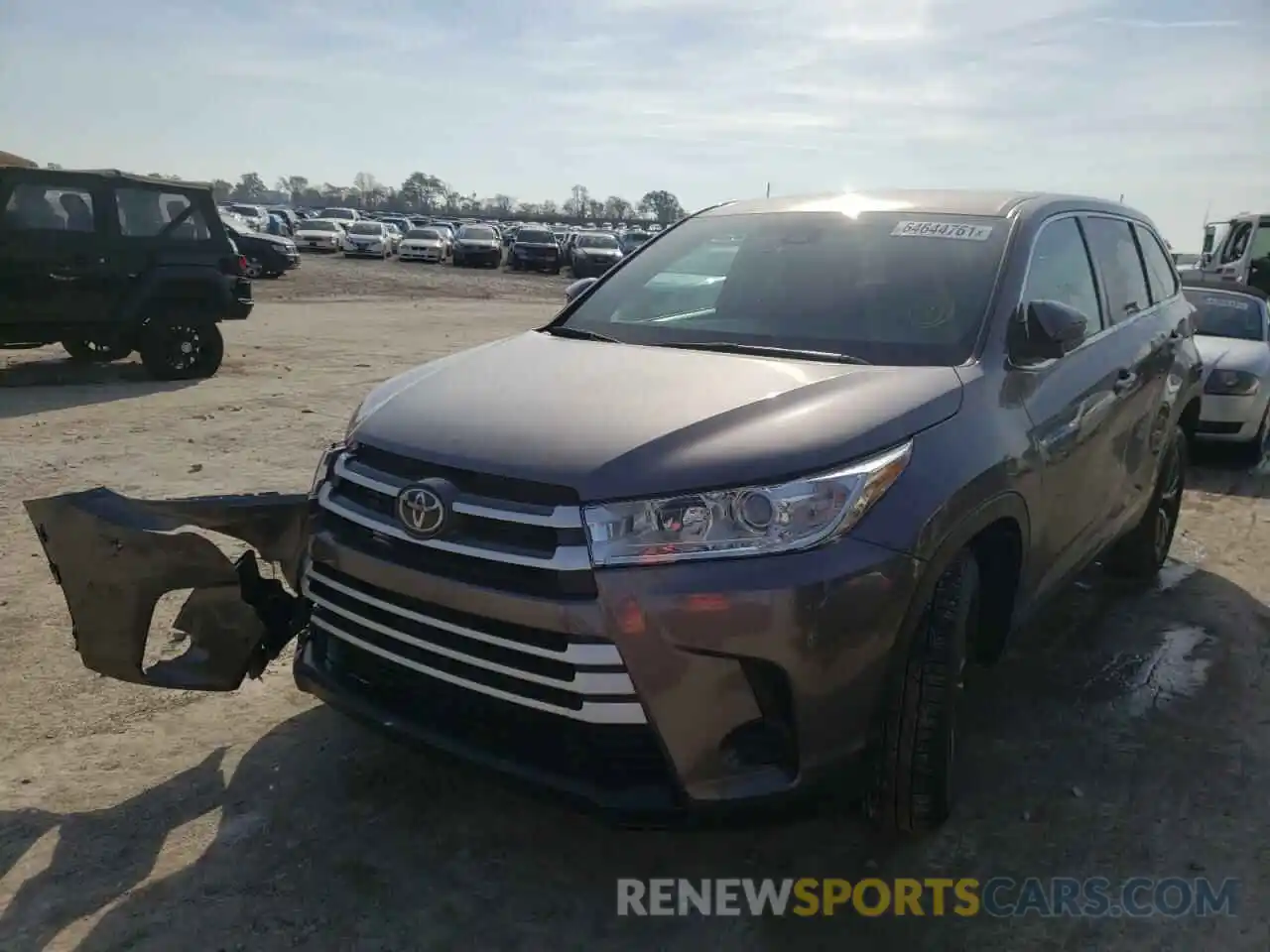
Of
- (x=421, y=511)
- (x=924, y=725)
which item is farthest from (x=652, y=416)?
(x=924, y=725)

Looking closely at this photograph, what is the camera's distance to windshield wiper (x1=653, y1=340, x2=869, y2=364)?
3.18 meters

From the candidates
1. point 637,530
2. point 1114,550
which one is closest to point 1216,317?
point 1114,550

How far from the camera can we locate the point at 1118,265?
453 cm

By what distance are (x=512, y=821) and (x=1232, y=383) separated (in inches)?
280

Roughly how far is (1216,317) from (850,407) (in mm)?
7875

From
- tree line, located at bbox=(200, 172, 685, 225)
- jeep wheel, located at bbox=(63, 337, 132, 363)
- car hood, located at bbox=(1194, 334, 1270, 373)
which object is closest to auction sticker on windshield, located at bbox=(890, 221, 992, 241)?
car hood, located at bbox=(1194, 334, 1270, 373)

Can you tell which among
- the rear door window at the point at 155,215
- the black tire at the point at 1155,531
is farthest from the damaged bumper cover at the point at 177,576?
the rear door window at the point at 155,215

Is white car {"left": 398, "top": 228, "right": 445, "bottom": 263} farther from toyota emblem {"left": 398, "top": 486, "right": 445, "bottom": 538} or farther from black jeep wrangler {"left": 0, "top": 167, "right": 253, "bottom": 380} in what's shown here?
toyota emblem {"left": 398, "top": 486, "right": 445, "bottom": 538}

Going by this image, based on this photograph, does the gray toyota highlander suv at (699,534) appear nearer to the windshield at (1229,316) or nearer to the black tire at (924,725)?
the black tire at (924,725)

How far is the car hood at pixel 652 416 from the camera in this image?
2.44 m

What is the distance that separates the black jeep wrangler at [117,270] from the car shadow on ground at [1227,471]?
30.5 ft

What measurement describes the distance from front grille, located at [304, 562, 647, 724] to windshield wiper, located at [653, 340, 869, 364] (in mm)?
1300

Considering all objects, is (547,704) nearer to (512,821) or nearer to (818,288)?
(512,821)

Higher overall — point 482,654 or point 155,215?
point 155,215
